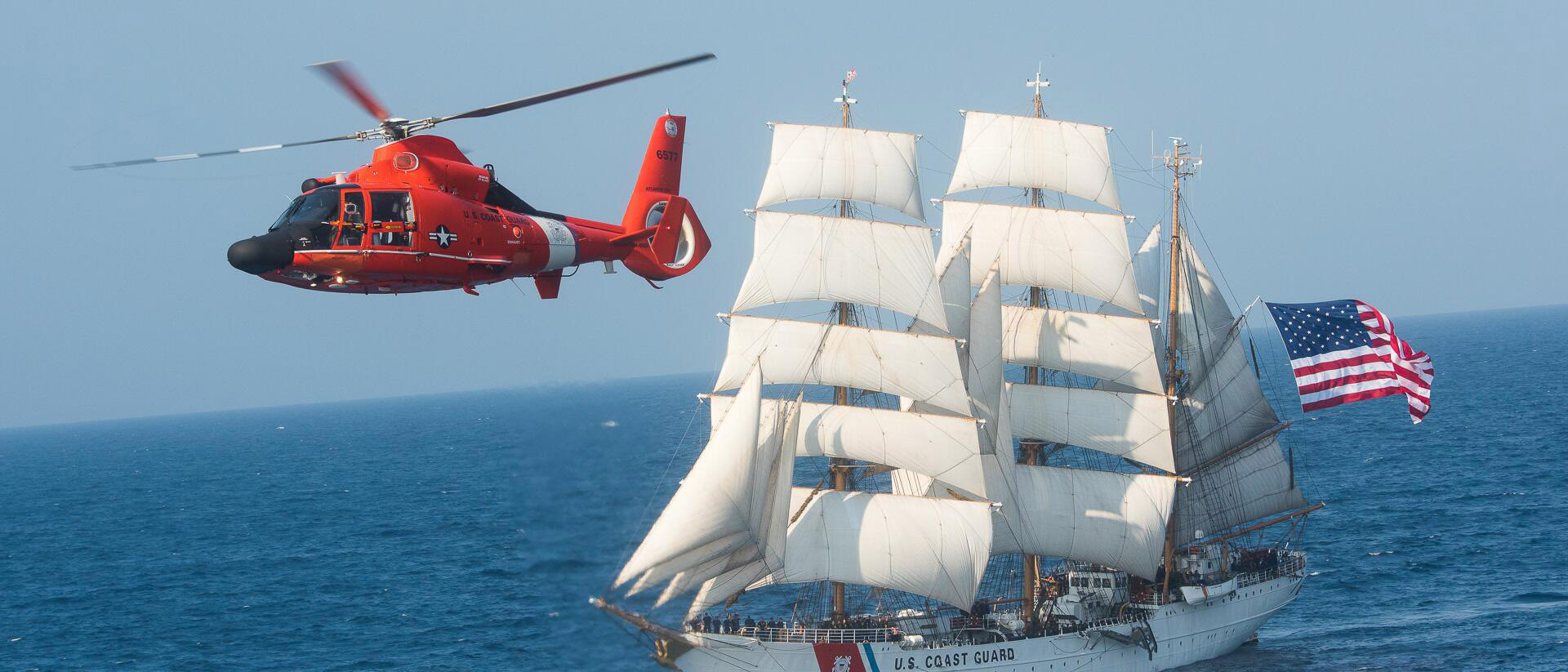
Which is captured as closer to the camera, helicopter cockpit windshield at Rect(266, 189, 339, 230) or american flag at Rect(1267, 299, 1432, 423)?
helicopter cockpit windshield at Rect(266, 189, 339, 230)

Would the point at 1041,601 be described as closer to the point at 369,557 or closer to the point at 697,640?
the point at 697,640

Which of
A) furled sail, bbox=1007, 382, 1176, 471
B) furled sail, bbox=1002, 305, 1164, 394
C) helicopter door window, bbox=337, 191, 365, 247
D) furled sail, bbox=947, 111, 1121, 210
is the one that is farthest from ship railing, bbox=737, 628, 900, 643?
helicopter door window, bbox=337, 191, 365, 247

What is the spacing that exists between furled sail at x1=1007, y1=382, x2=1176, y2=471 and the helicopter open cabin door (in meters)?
33.0

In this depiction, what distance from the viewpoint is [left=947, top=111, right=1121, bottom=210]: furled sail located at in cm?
5516

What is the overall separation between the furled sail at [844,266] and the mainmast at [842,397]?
0.72 m

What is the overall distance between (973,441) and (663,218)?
643 inches

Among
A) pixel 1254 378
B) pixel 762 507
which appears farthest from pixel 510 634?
pixel 1254 378

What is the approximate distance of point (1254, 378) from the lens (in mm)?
55312

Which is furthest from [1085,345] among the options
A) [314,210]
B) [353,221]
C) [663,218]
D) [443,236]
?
[314,210]

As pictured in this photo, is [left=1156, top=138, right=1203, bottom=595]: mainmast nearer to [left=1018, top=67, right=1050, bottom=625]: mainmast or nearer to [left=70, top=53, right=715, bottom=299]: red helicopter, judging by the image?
[left=1018, top=67, right=1050, bottom=625]: mainmast

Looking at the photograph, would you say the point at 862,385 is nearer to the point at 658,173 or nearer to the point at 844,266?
the point at 844,266

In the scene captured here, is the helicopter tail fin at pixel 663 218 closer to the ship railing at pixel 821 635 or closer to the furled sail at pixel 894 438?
the furled sail at pixel 894 438

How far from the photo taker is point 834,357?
47.6 m

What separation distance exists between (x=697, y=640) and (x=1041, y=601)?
15.6 meters
